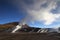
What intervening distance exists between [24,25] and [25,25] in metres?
0.66

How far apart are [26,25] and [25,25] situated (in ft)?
2.05

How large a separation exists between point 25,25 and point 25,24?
24.1 inches

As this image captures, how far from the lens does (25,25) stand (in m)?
95.9

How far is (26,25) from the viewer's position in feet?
314

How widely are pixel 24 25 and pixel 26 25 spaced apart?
1.28 m

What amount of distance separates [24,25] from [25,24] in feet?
2.65

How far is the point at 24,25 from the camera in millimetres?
96250

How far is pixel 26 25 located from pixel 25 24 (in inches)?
37.1
